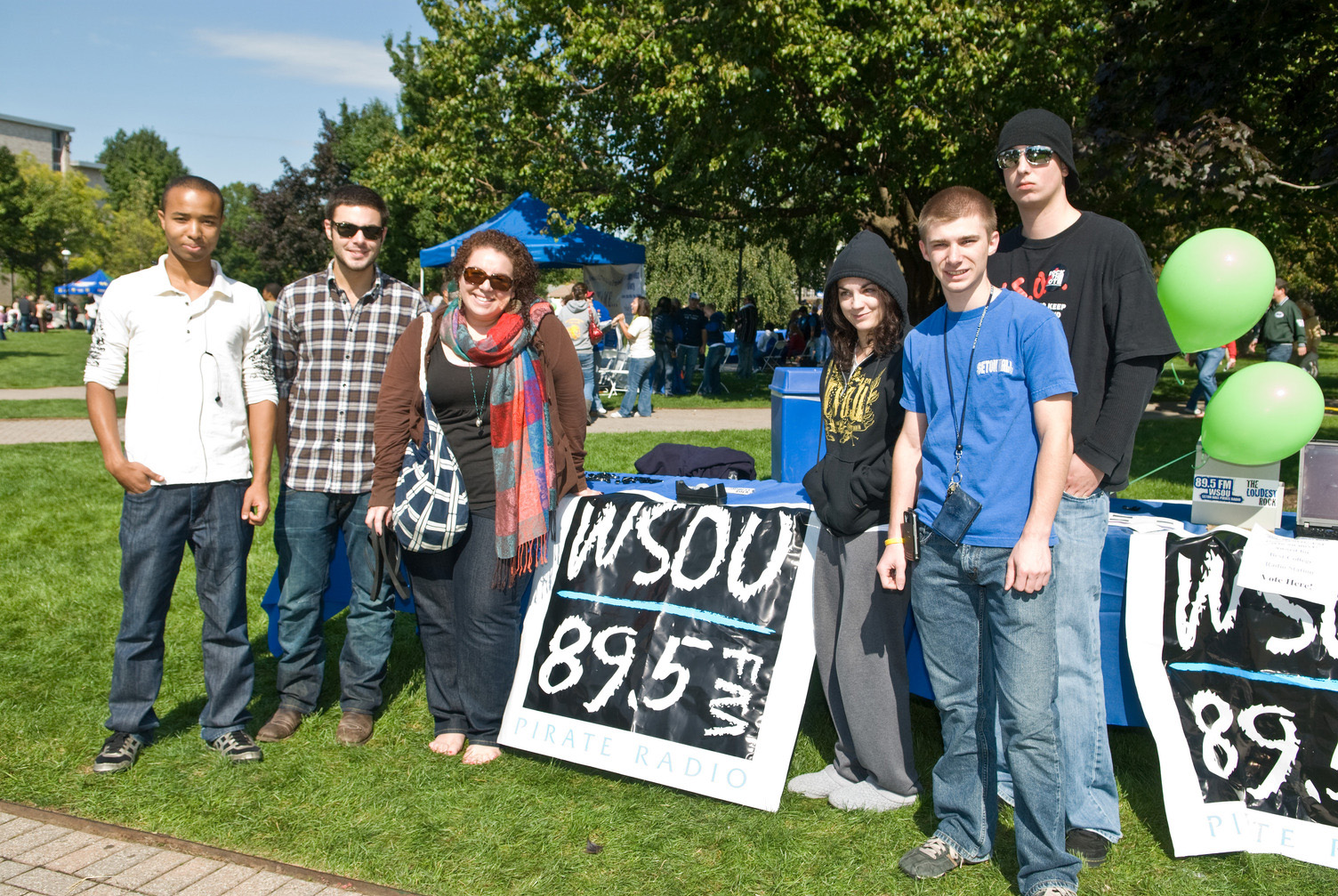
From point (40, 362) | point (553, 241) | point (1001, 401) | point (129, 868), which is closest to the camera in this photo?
point (1001, 401)

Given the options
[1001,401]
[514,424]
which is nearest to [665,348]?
[514,424]

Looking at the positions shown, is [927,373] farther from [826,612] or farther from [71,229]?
[71,229]

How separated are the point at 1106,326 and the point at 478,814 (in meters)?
2.55

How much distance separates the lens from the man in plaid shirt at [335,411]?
12.0 feet

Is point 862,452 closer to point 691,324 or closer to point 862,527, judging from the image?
point 862,527

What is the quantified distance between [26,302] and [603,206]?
156ft

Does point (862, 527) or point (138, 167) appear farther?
point (138, 167)

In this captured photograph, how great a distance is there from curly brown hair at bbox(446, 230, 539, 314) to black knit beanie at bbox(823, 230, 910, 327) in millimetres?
1075

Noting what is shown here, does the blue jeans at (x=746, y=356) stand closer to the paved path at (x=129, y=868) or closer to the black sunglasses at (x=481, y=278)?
the black sunglasses at (x=481, y=278)

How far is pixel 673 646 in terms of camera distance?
352 cm

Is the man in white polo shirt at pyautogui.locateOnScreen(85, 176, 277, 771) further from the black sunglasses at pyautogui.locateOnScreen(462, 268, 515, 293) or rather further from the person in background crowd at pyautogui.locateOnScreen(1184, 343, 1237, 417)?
the person in background crowd at pyautogui.locateOnScreen(1184, 343, 1237, 417)

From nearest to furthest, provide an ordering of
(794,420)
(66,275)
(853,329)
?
1. (853,329)
2. (794,420)
3. (66,275)

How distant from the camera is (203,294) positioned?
11.3 feet

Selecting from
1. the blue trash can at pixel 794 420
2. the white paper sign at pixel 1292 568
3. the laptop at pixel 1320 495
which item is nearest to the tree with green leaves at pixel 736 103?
the blue trash can at pixel 794 420
